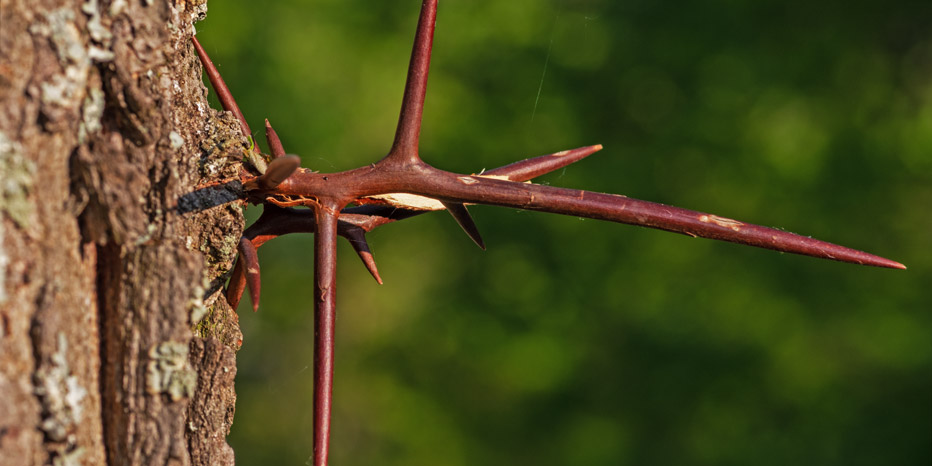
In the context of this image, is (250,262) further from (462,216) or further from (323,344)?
(462,216)

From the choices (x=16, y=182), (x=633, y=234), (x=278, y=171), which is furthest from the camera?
(x=633, y=234)

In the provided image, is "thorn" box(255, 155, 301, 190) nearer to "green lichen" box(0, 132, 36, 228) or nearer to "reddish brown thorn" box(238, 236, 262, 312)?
"reddish brown thorn" box(238, 236, 262, 312)

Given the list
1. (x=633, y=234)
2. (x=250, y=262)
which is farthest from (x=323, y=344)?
(x=633, y=234)

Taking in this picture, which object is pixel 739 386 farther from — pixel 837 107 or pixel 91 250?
pixel 91 250

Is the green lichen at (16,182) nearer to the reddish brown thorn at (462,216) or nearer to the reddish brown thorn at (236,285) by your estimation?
the reddish brown thorn at (236,285)

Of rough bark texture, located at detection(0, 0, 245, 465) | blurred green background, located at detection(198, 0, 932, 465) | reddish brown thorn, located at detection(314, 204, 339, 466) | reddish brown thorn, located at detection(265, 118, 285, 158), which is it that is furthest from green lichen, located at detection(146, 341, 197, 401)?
blurred green background, located at detection(198, 0, 932, 465)

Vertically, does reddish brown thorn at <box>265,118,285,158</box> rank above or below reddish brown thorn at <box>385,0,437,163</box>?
below

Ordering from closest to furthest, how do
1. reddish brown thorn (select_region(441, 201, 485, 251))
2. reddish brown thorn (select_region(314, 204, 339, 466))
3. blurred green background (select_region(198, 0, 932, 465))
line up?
reddish brown thorn (select_region(314, 204, 339, 466)) < reddish brown thorn (select_region(441, 201, 485, 251)) < blurred green background (select_region(198, 0, 932, 465))

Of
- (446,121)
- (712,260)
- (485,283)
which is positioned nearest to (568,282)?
(485,283)
